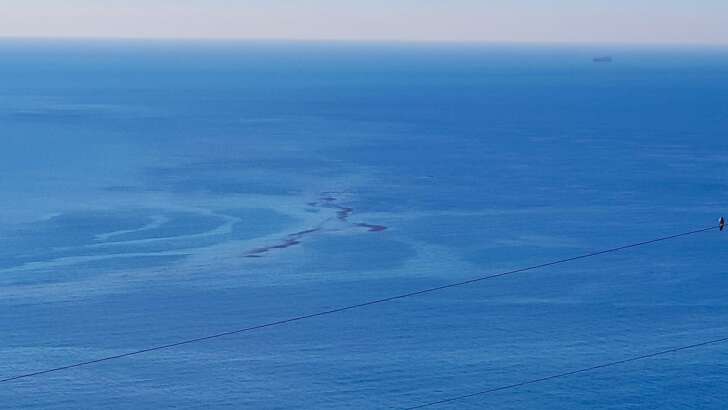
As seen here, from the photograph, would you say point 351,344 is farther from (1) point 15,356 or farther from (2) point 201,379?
(1) point 15,356

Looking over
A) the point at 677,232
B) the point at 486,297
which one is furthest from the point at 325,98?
the point at 486,297

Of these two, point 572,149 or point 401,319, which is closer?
point 401,319

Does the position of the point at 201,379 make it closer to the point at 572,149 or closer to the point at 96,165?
the point at 96,165

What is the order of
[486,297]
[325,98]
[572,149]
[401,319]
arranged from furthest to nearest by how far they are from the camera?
[325,98], [572,149], [486,297], [401,319]

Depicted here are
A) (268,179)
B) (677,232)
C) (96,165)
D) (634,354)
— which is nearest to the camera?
(634,354)

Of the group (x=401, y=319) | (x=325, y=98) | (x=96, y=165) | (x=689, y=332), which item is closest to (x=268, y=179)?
(x=96, y=165)

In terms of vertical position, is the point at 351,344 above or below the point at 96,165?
below
